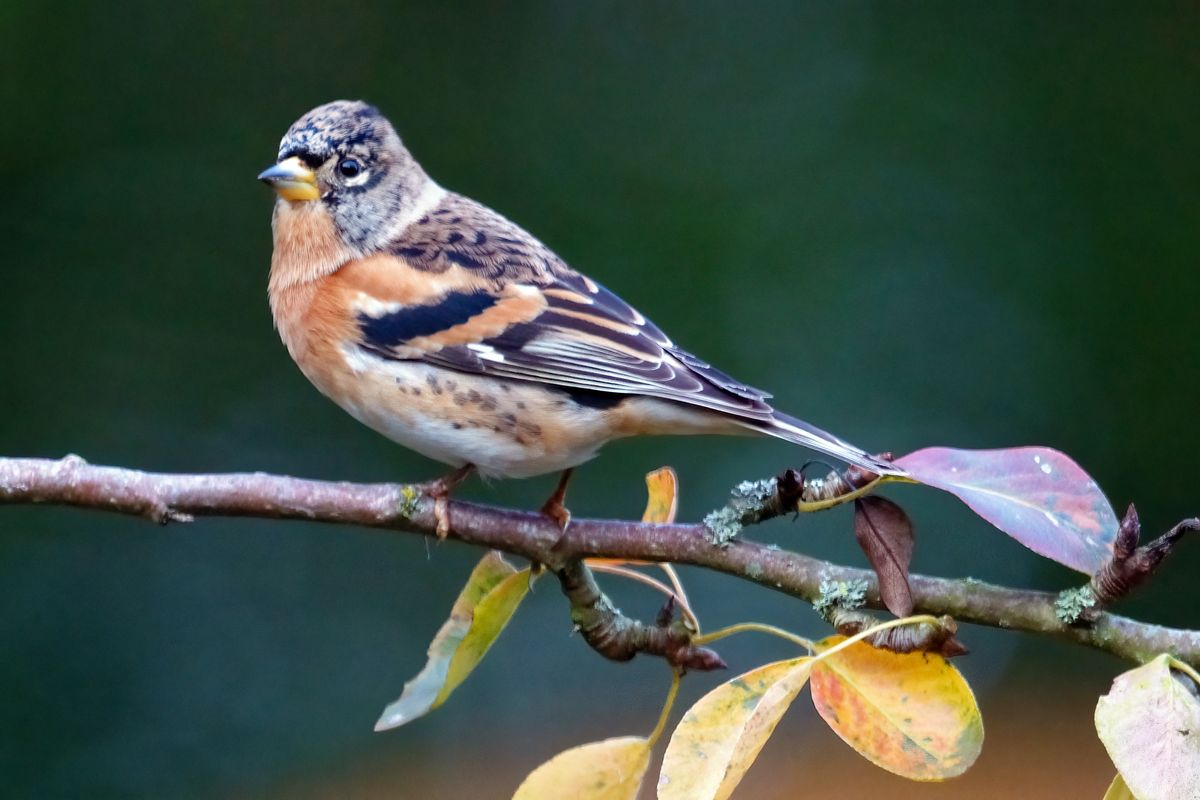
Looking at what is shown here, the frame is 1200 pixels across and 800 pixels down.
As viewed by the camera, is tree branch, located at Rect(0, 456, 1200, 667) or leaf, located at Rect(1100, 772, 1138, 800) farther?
tree branch, located at Rect(0, 456, 1200, 667)

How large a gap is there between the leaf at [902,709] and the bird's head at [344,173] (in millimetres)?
1579

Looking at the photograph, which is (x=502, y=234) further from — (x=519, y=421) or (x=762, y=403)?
(x=762, y=403)

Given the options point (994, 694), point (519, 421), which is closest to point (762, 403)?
point (519, 421)

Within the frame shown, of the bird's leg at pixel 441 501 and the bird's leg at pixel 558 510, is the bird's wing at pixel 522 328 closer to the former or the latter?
the bird's leg at pixel 558 510

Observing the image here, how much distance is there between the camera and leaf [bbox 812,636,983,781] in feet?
4.40

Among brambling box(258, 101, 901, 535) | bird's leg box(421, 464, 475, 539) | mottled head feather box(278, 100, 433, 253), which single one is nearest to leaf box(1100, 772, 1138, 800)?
brambling box(258, 101, 901, 535)

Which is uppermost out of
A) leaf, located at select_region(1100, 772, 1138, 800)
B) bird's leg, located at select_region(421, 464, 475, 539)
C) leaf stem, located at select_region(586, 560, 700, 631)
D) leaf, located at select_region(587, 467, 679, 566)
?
leaf, located at select_region(587, 467, 679, 566)

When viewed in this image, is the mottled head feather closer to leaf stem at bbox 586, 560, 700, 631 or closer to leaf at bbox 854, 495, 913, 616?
leaf stem at bbox 586, 560, 700, 631

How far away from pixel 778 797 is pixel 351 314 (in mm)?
1861

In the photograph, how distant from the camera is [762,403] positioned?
6.99ft

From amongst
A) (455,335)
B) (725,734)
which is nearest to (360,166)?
(455,335)

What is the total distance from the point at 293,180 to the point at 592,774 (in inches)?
60.0

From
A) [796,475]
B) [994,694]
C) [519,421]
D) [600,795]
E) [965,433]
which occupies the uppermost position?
[796,475]

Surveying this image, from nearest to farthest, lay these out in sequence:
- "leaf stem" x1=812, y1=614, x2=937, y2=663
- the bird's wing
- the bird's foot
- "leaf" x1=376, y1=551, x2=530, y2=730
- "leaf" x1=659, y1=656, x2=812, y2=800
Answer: "leaf" x1=659, y1=656, x2=812, y2=800
"leaf stem" x1=812, y1=614, x2=937, y2=663
"leaf" x1=376, y1=551, x2=530, y2=730
the bird's foot
the bird's wing
